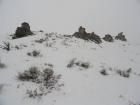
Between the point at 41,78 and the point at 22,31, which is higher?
the point at 22,31

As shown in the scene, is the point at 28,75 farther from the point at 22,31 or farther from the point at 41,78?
the point at 22,31

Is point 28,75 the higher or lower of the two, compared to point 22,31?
lower

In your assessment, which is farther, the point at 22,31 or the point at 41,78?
the point at 22,31

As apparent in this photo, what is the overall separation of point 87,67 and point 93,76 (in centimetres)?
97

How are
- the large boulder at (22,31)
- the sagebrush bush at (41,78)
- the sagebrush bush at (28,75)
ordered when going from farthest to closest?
the large boulder at (22,31) → the sagebrush bush at (28,75) → the sagebrush bush at (41,78)

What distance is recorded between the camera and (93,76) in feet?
19.7

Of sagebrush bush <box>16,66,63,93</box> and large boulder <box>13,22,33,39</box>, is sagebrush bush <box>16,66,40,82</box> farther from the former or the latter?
large boulder <box>13,22,33,39</box>

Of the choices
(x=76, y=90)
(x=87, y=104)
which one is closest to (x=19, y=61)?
(x=76, y=90)

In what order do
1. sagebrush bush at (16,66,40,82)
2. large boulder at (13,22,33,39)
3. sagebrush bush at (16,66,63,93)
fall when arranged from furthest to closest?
large boulder at (13,22,33,39) < sagebrush bush at (16,66,40,82) < sagebrush bush at (16,66,63,93)

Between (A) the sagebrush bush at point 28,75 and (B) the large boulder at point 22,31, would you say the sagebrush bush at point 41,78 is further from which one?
(B) the large boulder at point 22,31

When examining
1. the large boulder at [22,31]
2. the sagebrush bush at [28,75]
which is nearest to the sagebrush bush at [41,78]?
the sagebrush bush at [28,75]

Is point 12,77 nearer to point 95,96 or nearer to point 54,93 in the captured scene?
point 54,93

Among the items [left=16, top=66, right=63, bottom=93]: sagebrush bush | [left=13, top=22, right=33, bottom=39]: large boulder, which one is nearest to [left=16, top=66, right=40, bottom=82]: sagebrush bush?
[left=16, top=66, right=63, bottom=93]: sagebrush bush

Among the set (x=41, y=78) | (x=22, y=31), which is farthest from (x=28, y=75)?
(x=22, y=31)
